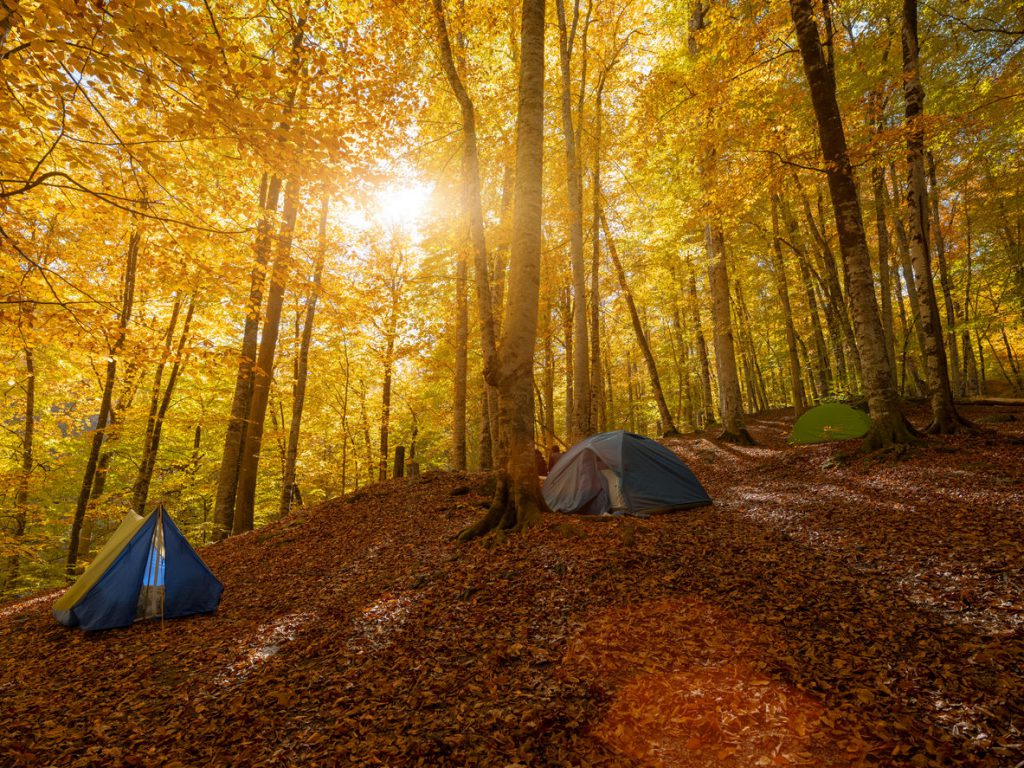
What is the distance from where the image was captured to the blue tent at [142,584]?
5.89 metres

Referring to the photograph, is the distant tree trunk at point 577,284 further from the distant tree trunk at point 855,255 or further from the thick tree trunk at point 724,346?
the distant tree trunk at point 855,255

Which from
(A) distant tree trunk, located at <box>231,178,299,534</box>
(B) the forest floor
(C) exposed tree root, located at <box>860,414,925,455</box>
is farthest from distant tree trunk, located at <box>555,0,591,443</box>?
(A) distant tree trunk, located at <box>231,178,299,534</box>

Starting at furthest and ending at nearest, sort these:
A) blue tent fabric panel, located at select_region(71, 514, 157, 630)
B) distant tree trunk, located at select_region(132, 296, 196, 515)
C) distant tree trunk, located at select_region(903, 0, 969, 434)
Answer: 1. distant tree trunk, located at select_region(132, 296, 196, 515)
2. distant tree trunk, located at select_region(903, 0, 969, 434)
3. blue tent fabric panel, located at select_region(71, 514, 157, 630)

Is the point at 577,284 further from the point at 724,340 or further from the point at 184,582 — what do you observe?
the point at 184,582

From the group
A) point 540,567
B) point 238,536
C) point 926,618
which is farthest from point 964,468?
point 238,536

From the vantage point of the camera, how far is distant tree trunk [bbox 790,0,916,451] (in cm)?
866

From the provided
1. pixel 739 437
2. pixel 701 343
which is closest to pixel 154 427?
pixel 739 437

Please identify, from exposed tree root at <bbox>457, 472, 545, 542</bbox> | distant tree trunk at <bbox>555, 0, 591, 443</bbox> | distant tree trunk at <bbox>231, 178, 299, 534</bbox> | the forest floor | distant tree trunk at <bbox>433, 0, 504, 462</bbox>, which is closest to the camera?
the forest floor

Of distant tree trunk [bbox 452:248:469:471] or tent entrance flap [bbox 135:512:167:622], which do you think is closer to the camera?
tent entrance flap [bbox 135:512:167:622]

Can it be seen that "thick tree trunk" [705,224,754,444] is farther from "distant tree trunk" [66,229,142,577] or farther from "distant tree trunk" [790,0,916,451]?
"distant tree trunk" [66,229,142,577]

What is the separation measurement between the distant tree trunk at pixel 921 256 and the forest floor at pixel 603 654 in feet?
8.21

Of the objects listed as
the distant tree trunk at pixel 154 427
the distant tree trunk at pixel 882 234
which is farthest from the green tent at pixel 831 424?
the distant tree trunk at pixel 154 427

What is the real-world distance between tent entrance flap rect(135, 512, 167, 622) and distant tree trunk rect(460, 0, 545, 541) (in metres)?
4.06

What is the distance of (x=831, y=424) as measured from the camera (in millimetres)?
11602
